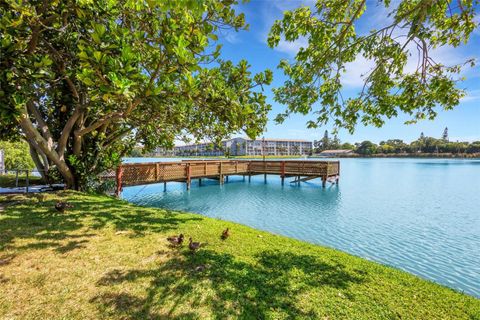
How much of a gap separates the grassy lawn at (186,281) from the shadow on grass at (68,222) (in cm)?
4

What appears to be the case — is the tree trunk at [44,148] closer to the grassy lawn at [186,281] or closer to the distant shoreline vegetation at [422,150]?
the grassy lawn at [186,281]

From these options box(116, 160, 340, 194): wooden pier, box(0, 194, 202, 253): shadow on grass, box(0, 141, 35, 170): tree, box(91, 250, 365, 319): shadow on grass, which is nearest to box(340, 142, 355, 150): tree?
box(116, 160, 340, 194): wooden pier

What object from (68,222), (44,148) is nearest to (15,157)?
(44,148)

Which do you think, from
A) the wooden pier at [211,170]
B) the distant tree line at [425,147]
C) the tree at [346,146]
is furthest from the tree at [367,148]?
the wooden pier at [211,170]

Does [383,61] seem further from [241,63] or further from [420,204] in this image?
[420,204]

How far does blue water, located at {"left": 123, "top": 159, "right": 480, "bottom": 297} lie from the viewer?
22.0 feet

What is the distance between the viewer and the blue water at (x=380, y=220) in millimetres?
6711

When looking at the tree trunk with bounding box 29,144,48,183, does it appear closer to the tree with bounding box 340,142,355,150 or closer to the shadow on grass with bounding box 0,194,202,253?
the shadow on grass with bounding box 0,194,202,253

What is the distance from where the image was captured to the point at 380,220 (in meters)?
11.0

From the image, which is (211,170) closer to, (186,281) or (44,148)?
(44,148)

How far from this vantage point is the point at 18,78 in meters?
4.35

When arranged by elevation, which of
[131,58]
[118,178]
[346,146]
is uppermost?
[346,146]

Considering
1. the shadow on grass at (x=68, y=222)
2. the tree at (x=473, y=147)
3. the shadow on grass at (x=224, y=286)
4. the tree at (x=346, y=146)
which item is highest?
the tree at (x=346, y=146)

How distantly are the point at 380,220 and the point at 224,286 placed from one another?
33.4 feet
